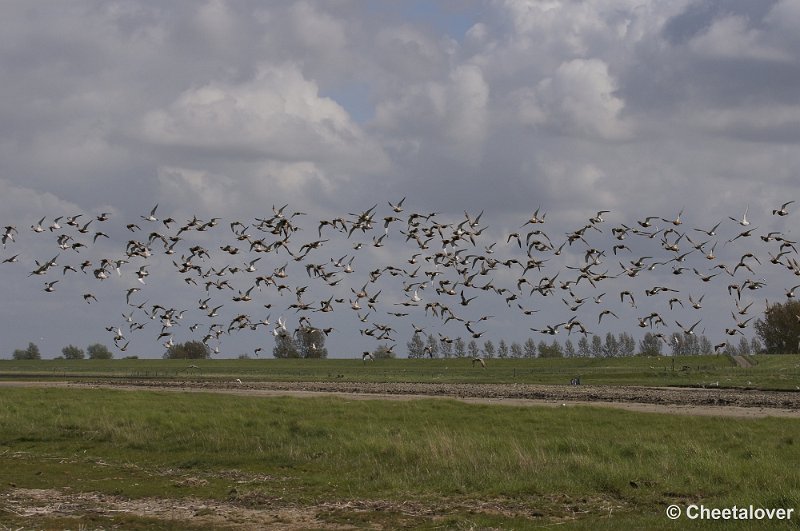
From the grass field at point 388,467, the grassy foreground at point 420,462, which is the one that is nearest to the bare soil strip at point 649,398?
the grass field at point 388,467

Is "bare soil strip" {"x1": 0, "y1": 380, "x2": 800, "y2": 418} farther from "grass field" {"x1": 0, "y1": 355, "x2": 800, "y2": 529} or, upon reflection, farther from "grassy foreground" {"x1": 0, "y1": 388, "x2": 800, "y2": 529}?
"grassy foreground" {"x1": 0, "y1": 388, "x2": 800, "y2": 529}

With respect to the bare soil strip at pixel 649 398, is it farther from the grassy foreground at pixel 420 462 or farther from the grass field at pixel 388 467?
the grassy foreground at pixel 420 462

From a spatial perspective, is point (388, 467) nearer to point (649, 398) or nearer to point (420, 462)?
point (420, 462)

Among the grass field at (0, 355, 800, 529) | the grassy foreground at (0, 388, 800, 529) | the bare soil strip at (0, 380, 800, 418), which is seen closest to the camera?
the grass field at (0, 355, 800, 529)

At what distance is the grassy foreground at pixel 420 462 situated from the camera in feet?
81.3

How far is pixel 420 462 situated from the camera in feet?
103

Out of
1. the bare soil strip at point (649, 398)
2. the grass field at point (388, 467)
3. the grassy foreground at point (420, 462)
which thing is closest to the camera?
the grass field at point (388, 467)

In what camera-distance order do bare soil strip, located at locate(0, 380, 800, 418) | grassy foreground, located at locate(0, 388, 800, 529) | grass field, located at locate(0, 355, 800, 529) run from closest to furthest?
grass field, located at locate(0, 355, 800, 529) < grassy foreground, located at locate(0, 388, 800, 529) < bare soil strip, located at locate(0, 380, 800, 418)

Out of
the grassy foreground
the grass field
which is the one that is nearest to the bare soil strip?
the grass field

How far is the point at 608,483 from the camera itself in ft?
89.1

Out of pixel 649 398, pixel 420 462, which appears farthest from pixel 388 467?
pixel 649 398

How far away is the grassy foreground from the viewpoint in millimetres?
24766

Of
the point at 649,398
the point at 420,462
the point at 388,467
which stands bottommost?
the point at 388,467

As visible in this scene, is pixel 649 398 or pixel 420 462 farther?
pixel 649 398
